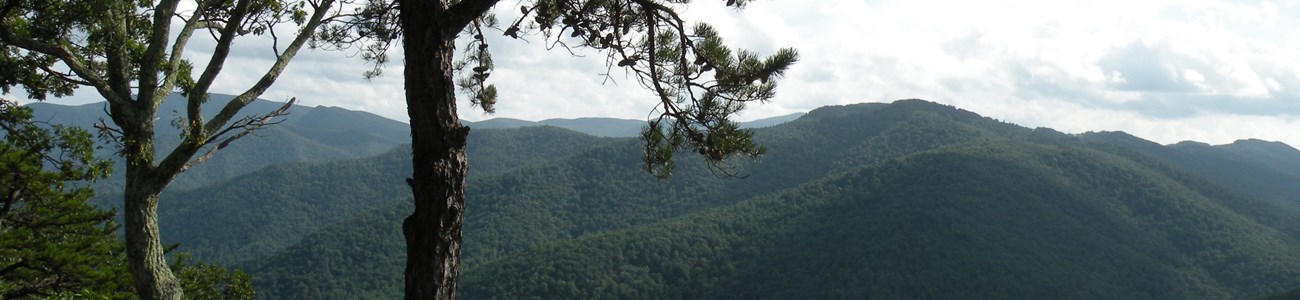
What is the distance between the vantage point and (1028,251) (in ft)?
166

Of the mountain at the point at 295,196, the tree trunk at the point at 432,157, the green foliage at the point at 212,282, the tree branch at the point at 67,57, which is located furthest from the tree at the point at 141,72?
the mountain at the point at 295,196

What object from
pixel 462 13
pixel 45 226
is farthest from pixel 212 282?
pixel 462 13

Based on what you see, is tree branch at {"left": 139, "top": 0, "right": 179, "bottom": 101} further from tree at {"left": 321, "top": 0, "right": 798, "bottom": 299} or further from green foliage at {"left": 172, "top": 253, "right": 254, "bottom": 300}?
green foliage at {"left": 172, "top": 253, "right": 254, "bottom": 300}

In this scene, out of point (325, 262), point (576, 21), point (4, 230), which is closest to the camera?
point (576, 21)

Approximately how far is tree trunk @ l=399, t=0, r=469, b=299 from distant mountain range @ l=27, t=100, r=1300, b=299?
4160 cm

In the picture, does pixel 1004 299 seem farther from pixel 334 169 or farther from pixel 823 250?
pixel 334 169

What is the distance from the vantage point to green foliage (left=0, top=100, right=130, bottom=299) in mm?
6621

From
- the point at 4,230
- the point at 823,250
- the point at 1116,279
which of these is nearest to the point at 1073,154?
the point at 1116,279

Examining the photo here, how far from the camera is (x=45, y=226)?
31.4ft

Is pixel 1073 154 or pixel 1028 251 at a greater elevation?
pixel 1073 154

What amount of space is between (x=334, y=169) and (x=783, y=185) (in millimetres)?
66891

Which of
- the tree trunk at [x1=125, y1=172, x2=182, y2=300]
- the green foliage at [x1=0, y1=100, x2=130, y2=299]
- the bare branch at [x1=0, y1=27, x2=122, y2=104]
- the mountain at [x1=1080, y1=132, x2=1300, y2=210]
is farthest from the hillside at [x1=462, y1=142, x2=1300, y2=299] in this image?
the bare branch at [x1=0, y1=27, x2=122, y2=104]

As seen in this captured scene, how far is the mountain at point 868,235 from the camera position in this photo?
48.9 meters

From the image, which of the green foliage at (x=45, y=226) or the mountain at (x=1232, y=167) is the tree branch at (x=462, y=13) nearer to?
the green foliage at (x=45, y=226)
